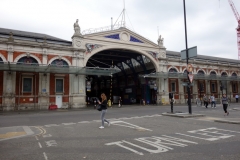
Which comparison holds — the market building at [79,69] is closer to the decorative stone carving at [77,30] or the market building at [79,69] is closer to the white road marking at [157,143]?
the decorative stone carving at [77,30]

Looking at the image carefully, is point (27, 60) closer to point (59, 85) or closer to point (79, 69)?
point (59, 85)

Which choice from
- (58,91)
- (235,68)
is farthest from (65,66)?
(235,68)

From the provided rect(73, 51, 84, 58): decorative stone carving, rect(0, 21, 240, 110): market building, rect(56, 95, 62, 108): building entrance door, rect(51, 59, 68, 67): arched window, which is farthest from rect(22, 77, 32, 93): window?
rect(73, 51, 84, 58): decorative stone carving

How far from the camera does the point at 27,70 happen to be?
25.7 meters

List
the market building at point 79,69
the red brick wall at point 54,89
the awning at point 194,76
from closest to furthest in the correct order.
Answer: the market building at point 79,69
the red brick wall at point 54,89
the awning at point 194,76

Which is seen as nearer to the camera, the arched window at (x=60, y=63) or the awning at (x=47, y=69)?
the awning at (x=47, y=69)

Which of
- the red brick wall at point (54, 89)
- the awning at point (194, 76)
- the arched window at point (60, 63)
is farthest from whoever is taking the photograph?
the awning at point (194, 76)

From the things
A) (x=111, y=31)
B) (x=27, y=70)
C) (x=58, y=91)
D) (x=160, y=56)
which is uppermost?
(x=111, y=31)

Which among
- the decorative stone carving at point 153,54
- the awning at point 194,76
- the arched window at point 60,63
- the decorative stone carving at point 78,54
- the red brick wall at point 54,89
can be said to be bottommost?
the red brick wall at point 54,89

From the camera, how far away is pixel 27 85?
90.4ft

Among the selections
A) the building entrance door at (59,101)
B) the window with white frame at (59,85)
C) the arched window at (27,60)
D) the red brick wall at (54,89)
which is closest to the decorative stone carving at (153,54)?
the red brick wall at (54,89)

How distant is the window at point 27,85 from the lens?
2731cm

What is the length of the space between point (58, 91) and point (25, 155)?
24.6 metres

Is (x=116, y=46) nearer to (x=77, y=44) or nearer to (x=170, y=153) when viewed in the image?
(x=77, y=44)
